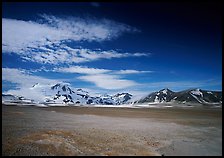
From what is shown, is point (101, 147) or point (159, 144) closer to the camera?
point (101, 147)

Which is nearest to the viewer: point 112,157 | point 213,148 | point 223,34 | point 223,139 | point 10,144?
point 112,157

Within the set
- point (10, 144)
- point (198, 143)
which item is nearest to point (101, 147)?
point (10, 144)

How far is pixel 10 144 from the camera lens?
1592 centimetres

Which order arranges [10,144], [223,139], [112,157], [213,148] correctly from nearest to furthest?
[112,157] → [10,144] → [213,148] → [223,139]

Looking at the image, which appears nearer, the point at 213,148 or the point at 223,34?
the point at 223,34

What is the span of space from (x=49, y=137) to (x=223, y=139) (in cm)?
1645

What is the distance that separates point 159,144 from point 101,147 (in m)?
5.13

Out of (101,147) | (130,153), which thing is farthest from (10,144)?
(130,153)

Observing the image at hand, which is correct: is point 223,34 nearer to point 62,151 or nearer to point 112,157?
point 112,157

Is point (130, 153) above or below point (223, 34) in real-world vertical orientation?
below

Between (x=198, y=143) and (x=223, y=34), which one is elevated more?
(x=223, y=34)

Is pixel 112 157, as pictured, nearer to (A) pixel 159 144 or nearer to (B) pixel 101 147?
(B) pixel 101 147

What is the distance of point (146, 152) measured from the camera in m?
15.3

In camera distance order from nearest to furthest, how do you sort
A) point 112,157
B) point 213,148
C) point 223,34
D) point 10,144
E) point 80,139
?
point 112,157 → point 223,34 → point 10,144 → point 213,148 → point 80,139
